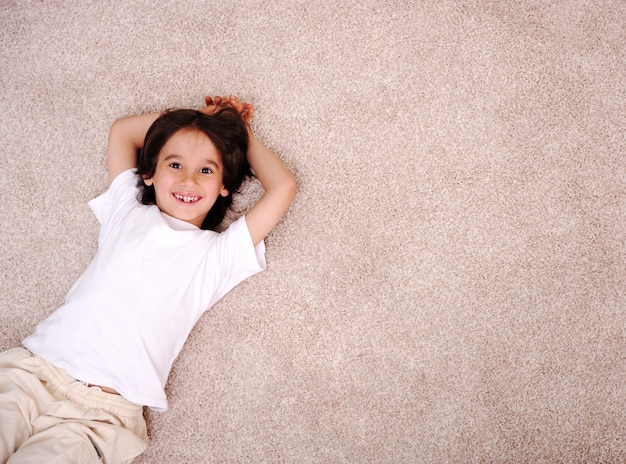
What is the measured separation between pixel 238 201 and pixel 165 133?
0.77 ft

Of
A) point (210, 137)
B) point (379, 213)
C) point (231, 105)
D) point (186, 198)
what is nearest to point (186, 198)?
point (186, 198)

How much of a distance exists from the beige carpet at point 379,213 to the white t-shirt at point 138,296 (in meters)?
0.12

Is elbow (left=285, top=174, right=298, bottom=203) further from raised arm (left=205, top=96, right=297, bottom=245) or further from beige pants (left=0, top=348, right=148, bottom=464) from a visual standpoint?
beige pants (left=0, top=348, right=148, bottom=464)

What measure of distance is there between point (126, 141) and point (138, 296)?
1.19 ft

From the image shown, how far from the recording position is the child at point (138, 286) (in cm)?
86

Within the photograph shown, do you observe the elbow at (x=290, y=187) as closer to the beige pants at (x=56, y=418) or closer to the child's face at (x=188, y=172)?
the child's face at (x=188, y=172)

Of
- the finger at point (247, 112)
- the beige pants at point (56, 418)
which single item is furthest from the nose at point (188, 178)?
the beige pants at point (56, 418)

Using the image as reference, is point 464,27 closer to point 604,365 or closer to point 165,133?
point 165,133

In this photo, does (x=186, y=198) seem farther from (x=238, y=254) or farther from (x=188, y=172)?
(x=238, y=254)

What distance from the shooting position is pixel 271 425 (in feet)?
3.38

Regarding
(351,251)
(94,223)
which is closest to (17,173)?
(94,223)

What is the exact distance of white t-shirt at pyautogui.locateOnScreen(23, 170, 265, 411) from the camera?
896mm

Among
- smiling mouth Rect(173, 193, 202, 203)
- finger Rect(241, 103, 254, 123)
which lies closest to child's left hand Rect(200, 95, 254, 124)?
finger Rect(241, 103, 254, 123)

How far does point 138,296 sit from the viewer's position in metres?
0.91
